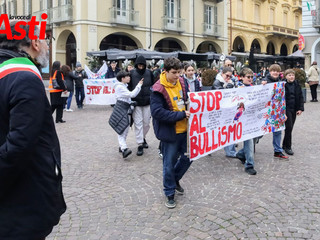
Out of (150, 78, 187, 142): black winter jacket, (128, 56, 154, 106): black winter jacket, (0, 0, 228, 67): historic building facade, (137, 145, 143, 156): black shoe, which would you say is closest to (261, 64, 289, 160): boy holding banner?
(128, 56, 154, 106): black winter jacket

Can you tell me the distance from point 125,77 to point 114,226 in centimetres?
341

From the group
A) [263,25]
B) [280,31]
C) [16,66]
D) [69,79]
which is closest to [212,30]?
[263,25]

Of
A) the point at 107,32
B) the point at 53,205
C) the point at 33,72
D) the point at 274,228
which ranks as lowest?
the point at 274,228

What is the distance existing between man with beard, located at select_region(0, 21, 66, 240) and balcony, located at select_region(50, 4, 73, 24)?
88.9 ft

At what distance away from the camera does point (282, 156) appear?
6492mm

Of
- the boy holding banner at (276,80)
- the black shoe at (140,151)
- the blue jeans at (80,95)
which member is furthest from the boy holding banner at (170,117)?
the blue jeans at (80,95)

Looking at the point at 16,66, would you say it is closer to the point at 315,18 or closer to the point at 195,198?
the point at 195,198

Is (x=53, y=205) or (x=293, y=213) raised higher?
(x=53, y=205)

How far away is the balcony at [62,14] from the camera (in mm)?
27469

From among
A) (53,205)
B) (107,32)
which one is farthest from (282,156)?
(107,32)

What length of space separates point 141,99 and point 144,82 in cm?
35

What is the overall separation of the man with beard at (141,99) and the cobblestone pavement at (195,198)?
44cm

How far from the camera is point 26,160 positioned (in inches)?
75.6

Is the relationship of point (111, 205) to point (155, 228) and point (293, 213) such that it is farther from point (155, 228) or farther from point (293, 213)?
point (293, 213)
